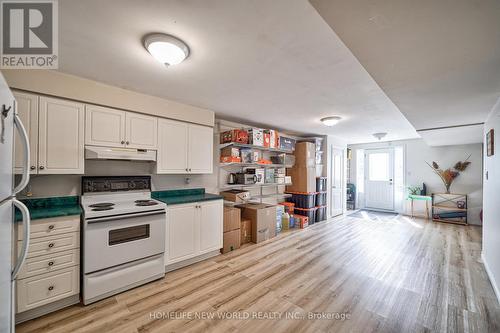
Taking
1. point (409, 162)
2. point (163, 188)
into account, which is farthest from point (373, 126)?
point (163, 188)

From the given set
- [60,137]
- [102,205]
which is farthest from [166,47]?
[102,205]

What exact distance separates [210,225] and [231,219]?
0.45 metres

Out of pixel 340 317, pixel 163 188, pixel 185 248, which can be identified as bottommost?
pixel 340 317

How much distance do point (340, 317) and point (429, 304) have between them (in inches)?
38.6

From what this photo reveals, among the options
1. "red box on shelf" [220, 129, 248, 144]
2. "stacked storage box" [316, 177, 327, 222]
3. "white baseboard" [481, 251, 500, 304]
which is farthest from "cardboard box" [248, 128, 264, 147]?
"white baseboard" [481, 251, 500, 304]

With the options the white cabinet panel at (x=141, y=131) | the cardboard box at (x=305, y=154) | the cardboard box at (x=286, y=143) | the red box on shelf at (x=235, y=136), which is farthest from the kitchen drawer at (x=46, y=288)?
the cardboard box at (x=305, y=154)

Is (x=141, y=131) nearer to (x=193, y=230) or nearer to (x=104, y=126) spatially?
(x=104, y=126)

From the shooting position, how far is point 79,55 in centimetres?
179

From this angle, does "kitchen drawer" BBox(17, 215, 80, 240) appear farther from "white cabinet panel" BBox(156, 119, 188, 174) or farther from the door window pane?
the door window pane

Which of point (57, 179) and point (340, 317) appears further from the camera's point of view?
point (57, 179)

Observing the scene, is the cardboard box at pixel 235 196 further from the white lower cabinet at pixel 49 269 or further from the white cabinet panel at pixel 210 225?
the white lower cabinet at pixel 49 269

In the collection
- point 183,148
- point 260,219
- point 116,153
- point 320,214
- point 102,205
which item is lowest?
point 320,214

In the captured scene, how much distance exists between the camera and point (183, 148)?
9.85 feet

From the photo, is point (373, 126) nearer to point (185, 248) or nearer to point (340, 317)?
point (340, 317)
